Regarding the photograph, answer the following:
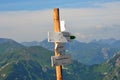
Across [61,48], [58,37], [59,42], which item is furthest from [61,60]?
[58,37]

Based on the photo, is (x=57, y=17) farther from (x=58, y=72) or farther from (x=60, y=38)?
(x=58, y=72)

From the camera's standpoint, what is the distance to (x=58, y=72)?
58.9 feet

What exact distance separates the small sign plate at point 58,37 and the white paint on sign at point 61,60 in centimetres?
89

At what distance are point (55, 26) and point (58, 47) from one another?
3.75 ft

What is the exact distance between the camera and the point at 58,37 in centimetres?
1795

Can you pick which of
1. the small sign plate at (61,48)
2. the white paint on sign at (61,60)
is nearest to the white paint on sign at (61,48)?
the small sign plate at (61,48)

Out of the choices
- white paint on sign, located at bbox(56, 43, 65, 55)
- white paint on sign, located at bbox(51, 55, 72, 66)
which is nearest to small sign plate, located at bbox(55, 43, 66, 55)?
white paint on sign, located at bbox(56, 43, 65, 55)

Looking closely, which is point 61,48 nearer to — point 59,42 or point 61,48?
point 61,48

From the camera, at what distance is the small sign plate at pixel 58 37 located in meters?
17.6

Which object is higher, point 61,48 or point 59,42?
point 59,42

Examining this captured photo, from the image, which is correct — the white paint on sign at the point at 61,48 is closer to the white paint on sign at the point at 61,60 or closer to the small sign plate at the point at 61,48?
the small sign plate at the point at 61,48

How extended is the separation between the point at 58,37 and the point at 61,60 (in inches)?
48.4

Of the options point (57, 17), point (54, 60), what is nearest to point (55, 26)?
point (57, 17)

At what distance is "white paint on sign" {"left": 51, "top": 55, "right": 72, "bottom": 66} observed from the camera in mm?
17500
